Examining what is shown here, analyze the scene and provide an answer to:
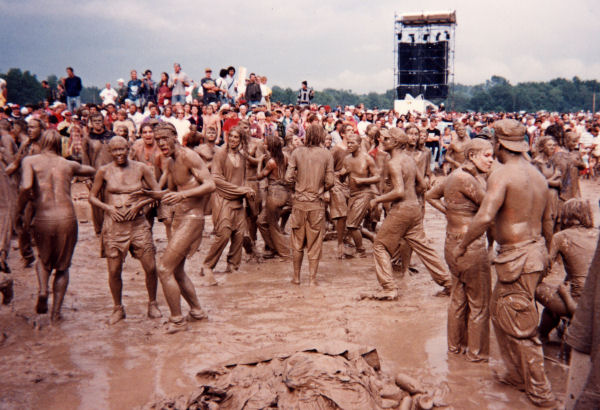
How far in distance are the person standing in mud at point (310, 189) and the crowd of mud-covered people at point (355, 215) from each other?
0.02m

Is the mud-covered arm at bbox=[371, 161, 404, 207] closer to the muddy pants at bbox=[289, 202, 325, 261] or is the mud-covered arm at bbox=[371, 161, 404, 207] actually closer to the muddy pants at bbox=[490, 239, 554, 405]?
the muddy pants at bbox=[289, 202, 325, 261]

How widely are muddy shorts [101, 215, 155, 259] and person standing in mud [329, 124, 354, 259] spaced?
376 centimetres

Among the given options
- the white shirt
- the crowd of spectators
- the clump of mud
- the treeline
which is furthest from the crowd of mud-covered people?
the treeline

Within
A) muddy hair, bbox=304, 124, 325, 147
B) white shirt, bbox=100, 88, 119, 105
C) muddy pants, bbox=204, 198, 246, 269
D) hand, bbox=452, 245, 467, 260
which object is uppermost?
white shirt, bbox=100, 88, 119, 105

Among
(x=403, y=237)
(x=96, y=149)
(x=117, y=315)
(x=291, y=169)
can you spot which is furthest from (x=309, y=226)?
(x=96, y=149)

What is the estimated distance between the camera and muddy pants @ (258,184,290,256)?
30.8 feet

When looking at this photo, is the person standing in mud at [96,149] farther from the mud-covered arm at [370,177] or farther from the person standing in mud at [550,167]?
the person standing in mud at [550,167]

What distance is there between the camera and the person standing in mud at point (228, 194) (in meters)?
8.35

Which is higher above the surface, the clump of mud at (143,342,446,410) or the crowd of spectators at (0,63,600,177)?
the crowd of spectators at (0,63,600,177)

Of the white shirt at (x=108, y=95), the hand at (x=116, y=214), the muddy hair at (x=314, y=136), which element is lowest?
the hand at (x=116, y=214)

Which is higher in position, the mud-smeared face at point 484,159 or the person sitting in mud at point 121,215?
the mud-smeared face at point 484,159

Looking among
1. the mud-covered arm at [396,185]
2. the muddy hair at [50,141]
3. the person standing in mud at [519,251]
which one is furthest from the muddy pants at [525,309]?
the muddy hair at [50,141]

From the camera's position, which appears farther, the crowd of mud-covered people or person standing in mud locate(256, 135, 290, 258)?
person standing in mud locate(256, 135, 290, 258)

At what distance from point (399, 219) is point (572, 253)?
225cm
